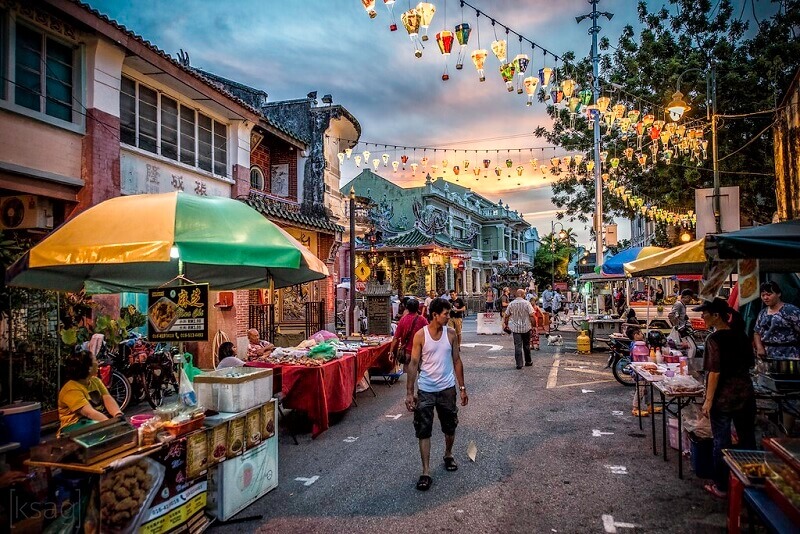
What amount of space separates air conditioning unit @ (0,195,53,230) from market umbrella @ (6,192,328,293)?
154 inches

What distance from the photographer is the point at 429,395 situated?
5.40m

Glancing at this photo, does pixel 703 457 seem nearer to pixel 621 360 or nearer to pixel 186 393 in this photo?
pixel 186 393

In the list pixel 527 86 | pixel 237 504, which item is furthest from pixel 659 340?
pixel 237 504

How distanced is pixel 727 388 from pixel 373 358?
6.56 metres

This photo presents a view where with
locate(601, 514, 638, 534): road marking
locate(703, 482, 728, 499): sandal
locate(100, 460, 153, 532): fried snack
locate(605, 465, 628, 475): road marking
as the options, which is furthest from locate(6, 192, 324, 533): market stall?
locate(703, 482, 728, 499): sandal

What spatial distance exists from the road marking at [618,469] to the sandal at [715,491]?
2.61 feet

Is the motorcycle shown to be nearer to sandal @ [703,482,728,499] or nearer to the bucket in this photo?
sandal @ [703,482,728,499]

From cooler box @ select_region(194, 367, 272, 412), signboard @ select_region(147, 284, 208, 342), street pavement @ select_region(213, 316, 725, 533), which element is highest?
signboard @ select_region(147, 284, 208, 342)

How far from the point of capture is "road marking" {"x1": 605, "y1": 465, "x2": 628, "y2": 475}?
5500 mm

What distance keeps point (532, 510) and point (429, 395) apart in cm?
149

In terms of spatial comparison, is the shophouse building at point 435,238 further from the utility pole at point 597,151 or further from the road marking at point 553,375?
the road marking at point 553,375

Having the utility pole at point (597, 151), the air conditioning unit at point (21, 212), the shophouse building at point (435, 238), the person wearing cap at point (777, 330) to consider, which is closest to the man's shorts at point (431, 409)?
the person wearing cap at point (777, 330)

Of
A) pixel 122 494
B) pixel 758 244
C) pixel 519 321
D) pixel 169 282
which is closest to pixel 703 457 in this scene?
pixel 758 244

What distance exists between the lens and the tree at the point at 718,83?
16.8 metres
